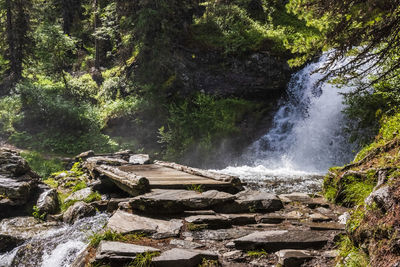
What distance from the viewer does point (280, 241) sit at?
4062 millimetres

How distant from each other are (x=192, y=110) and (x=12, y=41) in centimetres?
1511

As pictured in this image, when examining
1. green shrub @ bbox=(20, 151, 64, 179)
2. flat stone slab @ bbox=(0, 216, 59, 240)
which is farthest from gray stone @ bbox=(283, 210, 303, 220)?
green shrub @ bbox=(20, 151, 64, 179)

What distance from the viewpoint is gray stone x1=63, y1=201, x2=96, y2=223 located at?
7270 millimetres


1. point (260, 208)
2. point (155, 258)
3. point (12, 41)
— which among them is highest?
point (12, 41)

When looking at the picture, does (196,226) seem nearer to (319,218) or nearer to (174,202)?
(174,202)

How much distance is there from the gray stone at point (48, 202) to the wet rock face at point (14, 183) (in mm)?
408

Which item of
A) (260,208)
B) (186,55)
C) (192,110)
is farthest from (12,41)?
(260,208)

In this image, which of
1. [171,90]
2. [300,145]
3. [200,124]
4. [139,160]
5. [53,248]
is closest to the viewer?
[53,248]

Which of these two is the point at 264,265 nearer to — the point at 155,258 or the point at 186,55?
the point at 155,258

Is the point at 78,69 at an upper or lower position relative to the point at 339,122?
upper

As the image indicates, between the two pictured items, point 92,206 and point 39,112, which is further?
point 39,112

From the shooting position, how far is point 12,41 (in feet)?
71.8

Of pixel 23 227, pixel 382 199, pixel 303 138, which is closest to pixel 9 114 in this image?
pixel 23 227

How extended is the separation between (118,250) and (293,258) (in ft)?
7.00
